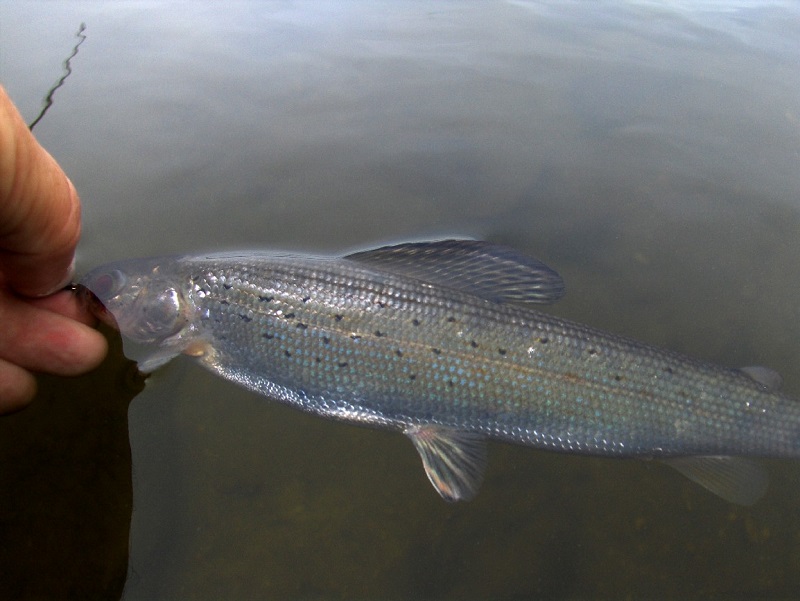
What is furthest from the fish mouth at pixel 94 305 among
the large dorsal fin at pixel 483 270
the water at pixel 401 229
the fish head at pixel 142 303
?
the large dorsal fin at pixel 483 270

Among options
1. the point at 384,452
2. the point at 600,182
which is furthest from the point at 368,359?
the point at 600,182

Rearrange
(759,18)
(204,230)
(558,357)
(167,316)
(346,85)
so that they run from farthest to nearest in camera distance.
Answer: (759,18) → (346,85) → (204,230) → (167,316) → (558,357)

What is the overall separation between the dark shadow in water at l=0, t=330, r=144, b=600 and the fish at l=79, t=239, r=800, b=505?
41 cm

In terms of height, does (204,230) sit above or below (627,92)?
below

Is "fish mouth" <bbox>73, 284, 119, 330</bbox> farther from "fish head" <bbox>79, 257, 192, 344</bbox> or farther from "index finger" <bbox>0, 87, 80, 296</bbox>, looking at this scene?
"index finger" <bbox>0, 87, 80, 296</bbox>

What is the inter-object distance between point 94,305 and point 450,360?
2.19m

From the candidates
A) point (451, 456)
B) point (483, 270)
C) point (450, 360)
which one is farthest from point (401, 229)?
point (451, 456)

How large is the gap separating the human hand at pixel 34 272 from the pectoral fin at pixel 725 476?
340 centimetres

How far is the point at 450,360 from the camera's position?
3.05 m

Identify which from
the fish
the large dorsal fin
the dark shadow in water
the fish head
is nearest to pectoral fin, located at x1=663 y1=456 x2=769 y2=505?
the fish

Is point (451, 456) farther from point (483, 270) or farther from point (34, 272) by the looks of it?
point (34, 272)

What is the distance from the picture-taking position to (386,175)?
5.02 m

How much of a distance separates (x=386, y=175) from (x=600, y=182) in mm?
1989

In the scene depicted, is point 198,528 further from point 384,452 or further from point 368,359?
point 368,359
